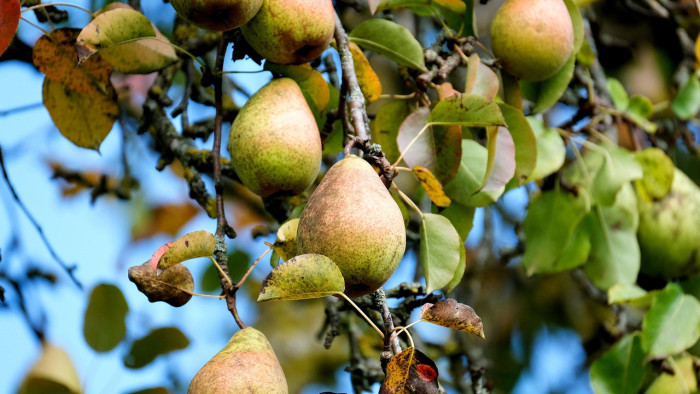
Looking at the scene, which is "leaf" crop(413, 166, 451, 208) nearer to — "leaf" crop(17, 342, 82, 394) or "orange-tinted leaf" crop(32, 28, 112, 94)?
"orange-tinted leaf" crop(32, 28, 112, 94)

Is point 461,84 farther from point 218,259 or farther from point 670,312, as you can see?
point 218,259

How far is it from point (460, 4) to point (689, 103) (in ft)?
2.87

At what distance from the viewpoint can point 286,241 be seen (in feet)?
3.05

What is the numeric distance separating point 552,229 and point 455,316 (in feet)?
2.86

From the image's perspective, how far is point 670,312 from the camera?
1.45m

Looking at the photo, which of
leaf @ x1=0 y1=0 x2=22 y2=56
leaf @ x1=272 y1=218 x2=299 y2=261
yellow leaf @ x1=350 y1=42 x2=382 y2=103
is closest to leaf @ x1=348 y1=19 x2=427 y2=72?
yellow leaf @ x1=350 y1=42 x2=382 y2=103

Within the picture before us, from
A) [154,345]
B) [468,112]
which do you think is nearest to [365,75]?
[468,112]

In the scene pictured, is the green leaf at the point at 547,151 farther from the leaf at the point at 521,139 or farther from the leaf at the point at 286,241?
the leaf at the point at 286,241

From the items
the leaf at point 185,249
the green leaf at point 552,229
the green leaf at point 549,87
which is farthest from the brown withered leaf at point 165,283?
the green leaf at point 552,229

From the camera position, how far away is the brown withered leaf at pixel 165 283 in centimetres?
84

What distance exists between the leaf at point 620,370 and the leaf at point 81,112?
102 centimetres

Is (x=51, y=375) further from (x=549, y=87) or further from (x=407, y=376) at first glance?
(x=549, y=87)

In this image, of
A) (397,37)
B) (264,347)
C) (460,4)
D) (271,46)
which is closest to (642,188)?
(460,4)

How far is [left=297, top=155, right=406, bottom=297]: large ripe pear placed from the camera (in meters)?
0.76
